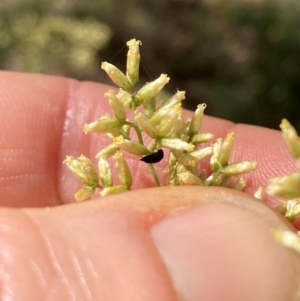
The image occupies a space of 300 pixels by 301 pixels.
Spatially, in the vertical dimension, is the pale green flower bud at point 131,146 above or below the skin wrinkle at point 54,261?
above

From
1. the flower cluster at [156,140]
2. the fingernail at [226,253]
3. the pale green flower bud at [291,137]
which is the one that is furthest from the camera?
the flower cluster at [156,140]

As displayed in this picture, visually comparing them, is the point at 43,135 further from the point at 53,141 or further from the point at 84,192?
the point at 84,192

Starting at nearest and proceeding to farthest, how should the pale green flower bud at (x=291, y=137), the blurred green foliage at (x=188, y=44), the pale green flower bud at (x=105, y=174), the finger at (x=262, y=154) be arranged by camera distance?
the pale green flower bud at (x=291, y=137)
the pale green flower bud at (x=105, y=174)
the finger at (x=262, y=154)
the blurred green foliage at (x=188, y=44)

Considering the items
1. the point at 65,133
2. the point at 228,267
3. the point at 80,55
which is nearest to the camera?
the point at 228,267

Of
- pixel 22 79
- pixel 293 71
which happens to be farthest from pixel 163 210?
pixel 293 71

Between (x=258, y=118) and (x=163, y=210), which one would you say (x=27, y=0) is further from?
(x=163, y=210)

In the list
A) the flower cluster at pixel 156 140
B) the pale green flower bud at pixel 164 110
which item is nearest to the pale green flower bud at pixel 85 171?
the flower cluster at pixel 156 140

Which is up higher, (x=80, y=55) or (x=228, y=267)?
(x=228, y=267)

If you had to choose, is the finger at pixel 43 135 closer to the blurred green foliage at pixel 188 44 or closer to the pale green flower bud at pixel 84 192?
the pale green flower bud at pixel 84 192
